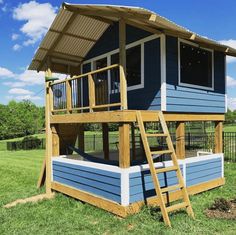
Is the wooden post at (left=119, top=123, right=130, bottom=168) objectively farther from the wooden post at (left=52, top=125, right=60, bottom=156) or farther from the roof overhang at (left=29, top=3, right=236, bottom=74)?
the wooden post at (left=52, top=125, right=60, bottom=156)

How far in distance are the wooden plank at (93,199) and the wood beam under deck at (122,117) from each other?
5.95 feet

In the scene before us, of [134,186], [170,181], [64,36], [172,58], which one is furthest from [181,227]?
[64,36]

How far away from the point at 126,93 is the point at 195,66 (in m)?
2.98

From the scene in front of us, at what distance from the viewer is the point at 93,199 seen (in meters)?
7.19

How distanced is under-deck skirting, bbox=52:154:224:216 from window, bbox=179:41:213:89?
85.8 inches

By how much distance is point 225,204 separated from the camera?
663 cm

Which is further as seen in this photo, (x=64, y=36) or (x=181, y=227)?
(x=64, y=36)

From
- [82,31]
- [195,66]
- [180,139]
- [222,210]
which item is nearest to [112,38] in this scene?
[82,31]

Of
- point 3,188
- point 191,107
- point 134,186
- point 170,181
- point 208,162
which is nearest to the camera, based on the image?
point 134,186

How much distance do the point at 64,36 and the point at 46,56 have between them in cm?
Result: 94

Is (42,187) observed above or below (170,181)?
below

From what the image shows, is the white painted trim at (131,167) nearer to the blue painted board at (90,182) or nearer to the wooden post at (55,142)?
the wooden post at (55,142)

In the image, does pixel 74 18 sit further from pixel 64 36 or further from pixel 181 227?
pixel 181 227

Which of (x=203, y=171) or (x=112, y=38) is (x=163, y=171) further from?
(x=112, y=38)
